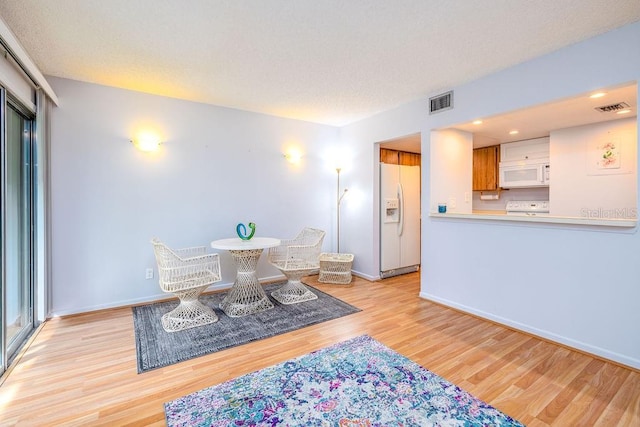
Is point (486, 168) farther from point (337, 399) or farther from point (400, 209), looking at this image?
point (337, 399)

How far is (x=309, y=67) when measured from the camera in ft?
9.46

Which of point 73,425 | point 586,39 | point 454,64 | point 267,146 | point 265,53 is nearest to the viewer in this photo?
point 73,425

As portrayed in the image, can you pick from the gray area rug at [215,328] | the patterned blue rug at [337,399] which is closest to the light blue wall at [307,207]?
the gray area rug at [215,328]

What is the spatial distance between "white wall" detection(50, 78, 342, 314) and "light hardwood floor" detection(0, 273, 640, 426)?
0.63 m

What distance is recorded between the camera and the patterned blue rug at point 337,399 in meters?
1.68

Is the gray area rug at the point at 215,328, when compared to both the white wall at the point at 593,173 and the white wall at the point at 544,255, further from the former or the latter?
the white wall at the point at 593,173

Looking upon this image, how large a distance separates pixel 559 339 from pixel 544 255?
0.74 meters

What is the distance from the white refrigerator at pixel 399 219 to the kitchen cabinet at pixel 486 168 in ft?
3.73

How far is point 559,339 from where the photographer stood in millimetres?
2566

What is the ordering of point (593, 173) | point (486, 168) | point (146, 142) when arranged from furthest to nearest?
1. point (486, 168)
2. point (593, 173)
3. point (146, 142)

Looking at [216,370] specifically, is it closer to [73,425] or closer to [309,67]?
[73,425]

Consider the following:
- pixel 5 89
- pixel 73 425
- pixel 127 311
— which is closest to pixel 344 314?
pixel 73 425

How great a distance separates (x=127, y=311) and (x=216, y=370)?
1.86 m

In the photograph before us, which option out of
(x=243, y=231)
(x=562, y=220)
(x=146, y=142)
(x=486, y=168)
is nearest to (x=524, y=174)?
(x=486, y=168)
